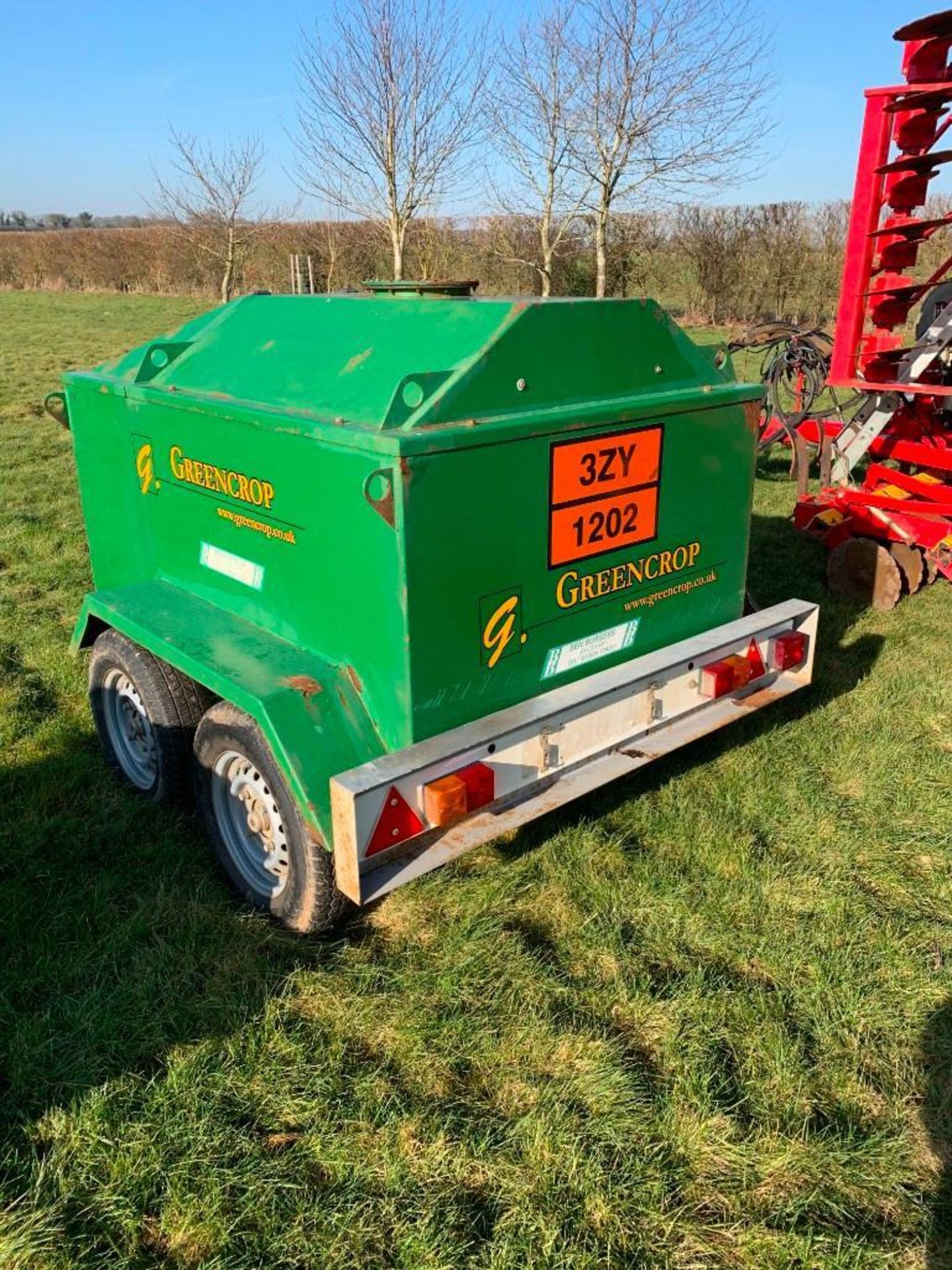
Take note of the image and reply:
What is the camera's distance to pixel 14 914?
285 centimetres

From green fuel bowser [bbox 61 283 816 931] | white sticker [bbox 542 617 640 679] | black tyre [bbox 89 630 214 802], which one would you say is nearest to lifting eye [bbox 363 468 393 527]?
green fuel bowser [bbox 61 283 816 931]

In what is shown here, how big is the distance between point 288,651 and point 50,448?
7.76 metres

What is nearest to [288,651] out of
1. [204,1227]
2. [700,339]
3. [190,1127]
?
[190,1127]

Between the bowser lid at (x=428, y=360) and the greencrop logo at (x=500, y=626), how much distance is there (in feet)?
1.61

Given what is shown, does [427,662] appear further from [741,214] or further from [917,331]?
[741,214]

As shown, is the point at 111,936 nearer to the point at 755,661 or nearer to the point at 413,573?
the point at 413,573

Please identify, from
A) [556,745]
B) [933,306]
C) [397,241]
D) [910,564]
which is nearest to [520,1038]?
[556,745]

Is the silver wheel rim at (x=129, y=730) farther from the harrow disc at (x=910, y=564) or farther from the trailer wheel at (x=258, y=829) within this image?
the harrow disc at (x=910, y=564)

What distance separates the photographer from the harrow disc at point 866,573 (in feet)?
17.0

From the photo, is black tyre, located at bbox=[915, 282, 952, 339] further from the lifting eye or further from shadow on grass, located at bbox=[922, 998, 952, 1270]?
the lifting eye

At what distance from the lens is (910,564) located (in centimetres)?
524

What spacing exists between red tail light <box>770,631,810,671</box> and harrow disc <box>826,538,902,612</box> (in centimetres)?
207

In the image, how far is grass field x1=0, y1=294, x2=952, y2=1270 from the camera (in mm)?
1979

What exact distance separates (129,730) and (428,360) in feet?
6.14
